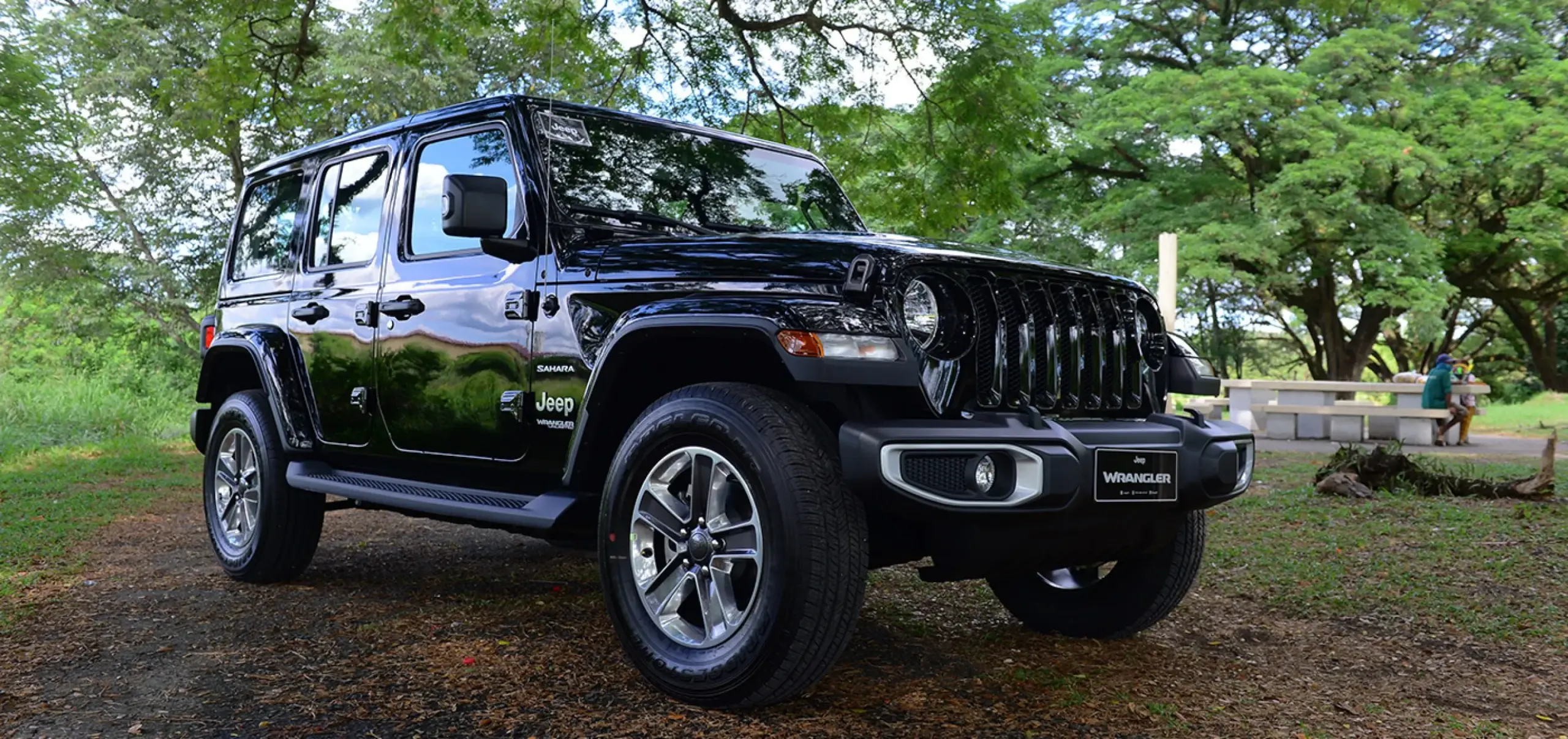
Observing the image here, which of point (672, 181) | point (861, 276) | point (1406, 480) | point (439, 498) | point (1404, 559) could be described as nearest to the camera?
point (861, 276)

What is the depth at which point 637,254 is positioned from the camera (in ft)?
13.7

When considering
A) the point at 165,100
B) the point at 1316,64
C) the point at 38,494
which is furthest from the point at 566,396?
the point at 1316,64

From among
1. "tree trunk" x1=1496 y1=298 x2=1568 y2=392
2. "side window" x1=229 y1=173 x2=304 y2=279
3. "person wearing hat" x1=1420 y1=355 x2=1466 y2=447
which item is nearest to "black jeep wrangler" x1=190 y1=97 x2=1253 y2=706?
"side window" x1=229 y1=173 x2=304 y2=279

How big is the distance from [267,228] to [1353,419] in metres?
16.0

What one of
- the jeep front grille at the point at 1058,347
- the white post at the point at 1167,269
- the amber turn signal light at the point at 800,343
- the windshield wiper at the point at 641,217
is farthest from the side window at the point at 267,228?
the white post at the point at 1167,269

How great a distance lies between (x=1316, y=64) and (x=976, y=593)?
1983 cm

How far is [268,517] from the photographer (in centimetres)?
575

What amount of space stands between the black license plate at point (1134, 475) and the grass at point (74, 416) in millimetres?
14614

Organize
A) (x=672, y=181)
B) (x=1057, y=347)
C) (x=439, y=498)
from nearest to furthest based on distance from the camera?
(x=1057, y=347) < (x=439, y=498) < (x=672, y=181)

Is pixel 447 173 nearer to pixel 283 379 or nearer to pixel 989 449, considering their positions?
pixel 283 379

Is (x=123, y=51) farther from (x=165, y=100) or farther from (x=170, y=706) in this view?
(x=170, y=706)

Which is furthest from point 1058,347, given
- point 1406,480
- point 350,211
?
point 1406,480

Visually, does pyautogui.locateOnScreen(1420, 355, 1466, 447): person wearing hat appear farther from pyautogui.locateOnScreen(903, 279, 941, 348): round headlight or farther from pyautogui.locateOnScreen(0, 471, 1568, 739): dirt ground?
pyautogui.locateOnScreen(903, 279, 941, 348): round headlight

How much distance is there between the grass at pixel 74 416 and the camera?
650 inches
